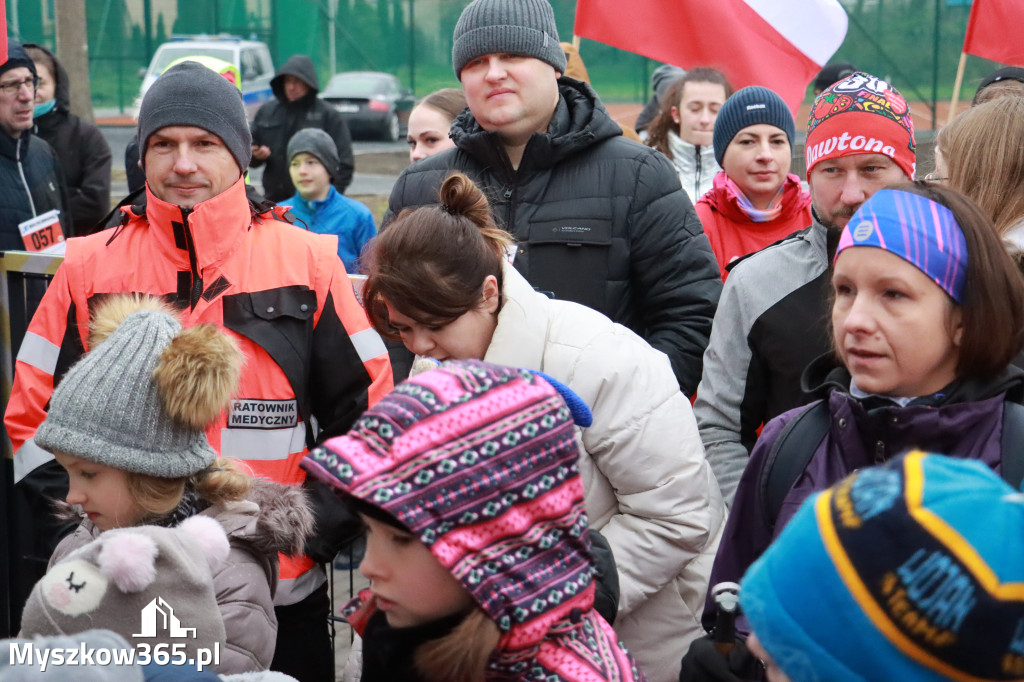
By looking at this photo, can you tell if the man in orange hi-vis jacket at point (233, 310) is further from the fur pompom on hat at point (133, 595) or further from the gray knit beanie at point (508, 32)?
the fur pompom on hat at point (133, 595)

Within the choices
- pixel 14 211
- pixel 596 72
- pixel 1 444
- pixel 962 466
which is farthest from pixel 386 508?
pixel 596 72

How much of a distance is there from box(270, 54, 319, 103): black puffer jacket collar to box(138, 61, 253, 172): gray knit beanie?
259 inches

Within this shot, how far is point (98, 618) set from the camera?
6.10 ft

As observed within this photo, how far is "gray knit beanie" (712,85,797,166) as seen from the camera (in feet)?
17.3

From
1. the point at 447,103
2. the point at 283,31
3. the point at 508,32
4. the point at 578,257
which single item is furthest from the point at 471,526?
the point at 283,31

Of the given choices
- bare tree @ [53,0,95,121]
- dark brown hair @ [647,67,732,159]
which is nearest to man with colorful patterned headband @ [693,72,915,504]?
dark brown hair @ [647,67,732,159]

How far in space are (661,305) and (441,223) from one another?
122 cm

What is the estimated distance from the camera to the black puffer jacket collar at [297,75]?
32.5 feet

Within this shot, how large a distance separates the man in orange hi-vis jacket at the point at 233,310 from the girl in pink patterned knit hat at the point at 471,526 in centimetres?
140

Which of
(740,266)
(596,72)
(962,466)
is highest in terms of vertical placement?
(962,466)

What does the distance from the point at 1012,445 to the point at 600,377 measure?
89 cm

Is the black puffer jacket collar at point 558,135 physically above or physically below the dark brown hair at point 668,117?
above

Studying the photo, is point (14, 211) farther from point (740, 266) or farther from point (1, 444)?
point (740, 266)

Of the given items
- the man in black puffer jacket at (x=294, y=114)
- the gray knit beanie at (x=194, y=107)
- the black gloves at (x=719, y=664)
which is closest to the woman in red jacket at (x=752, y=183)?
the gray knit beanie at (x=194, y=107)
